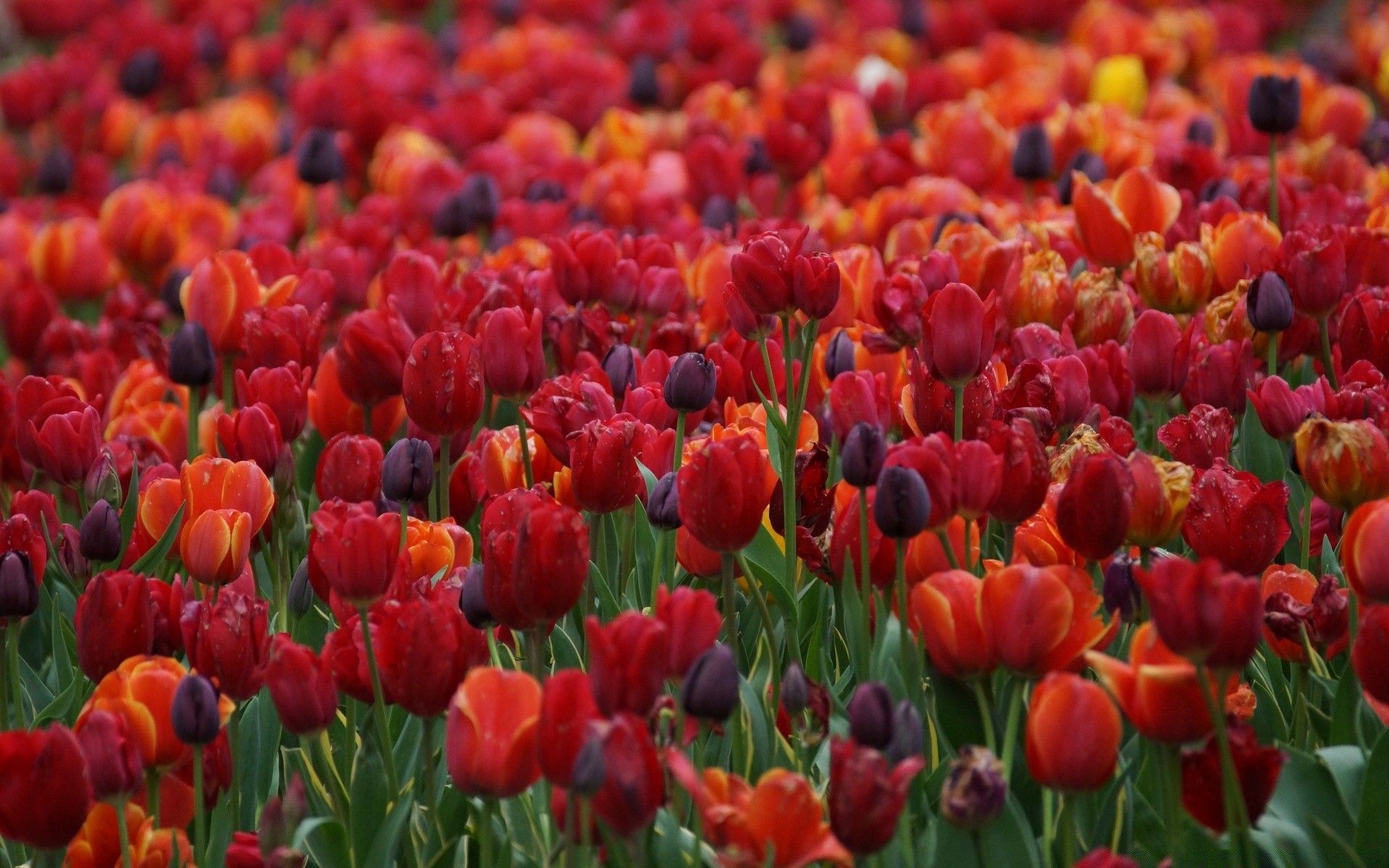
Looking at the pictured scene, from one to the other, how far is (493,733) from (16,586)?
69cm

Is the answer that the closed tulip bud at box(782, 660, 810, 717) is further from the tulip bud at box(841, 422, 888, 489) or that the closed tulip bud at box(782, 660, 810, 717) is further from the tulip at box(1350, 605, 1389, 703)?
the tulip at box(1350, 605, 1389, 703)

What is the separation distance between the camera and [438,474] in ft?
7.74

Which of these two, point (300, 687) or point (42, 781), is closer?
point (42, 781)

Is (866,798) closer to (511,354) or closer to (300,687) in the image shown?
(300,687)

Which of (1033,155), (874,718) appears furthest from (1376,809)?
(1033,155)

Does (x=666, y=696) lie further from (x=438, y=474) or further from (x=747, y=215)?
(x=747, y=215)

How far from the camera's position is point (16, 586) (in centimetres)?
179

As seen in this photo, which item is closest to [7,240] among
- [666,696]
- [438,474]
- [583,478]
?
[438,474]

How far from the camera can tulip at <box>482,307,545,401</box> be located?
213cm

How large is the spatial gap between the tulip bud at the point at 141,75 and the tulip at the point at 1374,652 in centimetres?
525

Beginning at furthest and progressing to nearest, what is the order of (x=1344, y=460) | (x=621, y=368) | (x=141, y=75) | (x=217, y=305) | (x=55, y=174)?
(x=141, y=75)
(x=55, y=174)
(x=217, y=305)
(x=621, y=368)
(x=1344, y=460)

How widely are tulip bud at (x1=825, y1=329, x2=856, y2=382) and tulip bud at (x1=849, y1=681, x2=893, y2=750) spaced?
99 cm

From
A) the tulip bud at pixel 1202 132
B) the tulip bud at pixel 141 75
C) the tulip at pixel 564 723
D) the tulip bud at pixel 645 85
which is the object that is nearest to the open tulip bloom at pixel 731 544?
the tulip at pixel 564 723

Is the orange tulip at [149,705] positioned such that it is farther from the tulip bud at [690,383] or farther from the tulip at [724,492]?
the tulip bud at [690,383]
